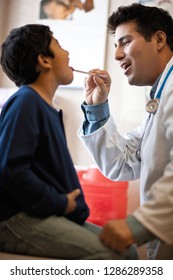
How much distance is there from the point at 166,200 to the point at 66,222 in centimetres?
22

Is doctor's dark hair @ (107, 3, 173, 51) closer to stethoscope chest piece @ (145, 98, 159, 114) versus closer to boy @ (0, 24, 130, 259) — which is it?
stethoscope chest piece @ (145, 98, 159, 114)

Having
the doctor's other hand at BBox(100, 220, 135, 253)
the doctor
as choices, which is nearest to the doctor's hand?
the doctor

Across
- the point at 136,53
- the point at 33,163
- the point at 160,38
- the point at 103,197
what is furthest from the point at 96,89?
the point at 103,197

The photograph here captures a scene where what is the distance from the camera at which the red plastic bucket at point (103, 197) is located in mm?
1516

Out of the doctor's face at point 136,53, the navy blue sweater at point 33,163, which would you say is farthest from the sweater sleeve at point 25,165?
the doctor's face at point 136,53

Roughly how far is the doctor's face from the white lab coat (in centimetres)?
12

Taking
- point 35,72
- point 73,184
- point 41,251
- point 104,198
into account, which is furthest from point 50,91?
point 104,198

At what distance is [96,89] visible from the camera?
106 cm

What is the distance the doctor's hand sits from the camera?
3.43 ft

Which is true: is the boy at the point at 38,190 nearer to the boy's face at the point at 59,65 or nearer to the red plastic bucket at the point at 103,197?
the boy's face at the point at 59,65

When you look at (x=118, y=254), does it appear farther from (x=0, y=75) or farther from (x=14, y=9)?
(x=14, y=9)

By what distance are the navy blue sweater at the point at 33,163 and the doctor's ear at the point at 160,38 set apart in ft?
1.91

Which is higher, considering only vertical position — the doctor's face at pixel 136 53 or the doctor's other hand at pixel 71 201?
the doctor's face at pixel 136 53

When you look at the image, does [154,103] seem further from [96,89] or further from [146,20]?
[146,20]
